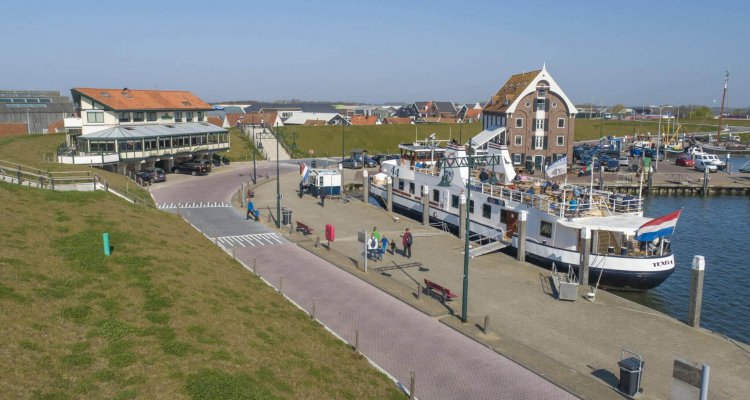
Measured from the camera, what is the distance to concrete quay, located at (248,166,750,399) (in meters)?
16.9

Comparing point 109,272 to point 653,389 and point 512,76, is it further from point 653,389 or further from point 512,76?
point 512,76

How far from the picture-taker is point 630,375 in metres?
15.5

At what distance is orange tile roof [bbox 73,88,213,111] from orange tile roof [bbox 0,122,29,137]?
79.7ft

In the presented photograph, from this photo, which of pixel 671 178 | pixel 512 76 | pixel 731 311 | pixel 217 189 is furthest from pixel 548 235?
pixel 512 76

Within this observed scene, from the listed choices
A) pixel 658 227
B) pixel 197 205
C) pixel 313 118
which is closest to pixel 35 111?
pixel 313 118

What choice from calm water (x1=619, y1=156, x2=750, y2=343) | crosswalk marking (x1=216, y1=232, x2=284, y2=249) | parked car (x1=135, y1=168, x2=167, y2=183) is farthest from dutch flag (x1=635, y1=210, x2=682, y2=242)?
parked car (x1=135, y1=168, x2=167, y2=183)

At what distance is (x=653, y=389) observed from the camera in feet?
53.1

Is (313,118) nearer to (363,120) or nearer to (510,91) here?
(363,120)

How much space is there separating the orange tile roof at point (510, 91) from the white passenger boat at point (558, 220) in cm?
3432

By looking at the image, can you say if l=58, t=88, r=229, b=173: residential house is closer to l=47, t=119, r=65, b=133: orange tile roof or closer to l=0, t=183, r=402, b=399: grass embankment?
l=47, t=119, r=65, b=133: orange tile roof

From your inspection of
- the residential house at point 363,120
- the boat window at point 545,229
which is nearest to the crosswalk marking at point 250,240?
the boat window at point 545,229

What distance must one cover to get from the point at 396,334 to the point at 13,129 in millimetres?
78673

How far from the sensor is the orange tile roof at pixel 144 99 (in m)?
56.0

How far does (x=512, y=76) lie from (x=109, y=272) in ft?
230
